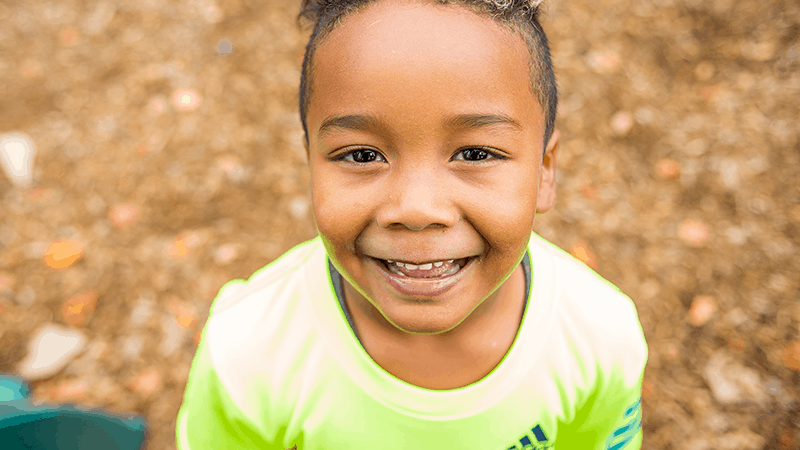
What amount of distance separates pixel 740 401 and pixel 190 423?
8.01 ft

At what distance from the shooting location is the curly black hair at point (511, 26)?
1.06 meters

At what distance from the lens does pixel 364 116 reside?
1.01 metres

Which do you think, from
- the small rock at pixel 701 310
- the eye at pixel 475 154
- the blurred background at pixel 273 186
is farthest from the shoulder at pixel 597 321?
the small rock at pixel 701 310

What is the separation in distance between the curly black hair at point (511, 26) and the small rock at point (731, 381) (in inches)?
78.8

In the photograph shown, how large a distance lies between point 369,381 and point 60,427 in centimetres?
183

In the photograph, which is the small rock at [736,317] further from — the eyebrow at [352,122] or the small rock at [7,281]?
the small rock at [7,281]

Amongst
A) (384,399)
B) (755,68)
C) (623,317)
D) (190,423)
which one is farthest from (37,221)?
(755,68)

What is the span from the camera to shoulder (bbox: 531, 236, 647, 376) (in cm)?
139

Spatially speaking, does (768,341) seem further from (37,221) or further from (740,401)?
(37,221)

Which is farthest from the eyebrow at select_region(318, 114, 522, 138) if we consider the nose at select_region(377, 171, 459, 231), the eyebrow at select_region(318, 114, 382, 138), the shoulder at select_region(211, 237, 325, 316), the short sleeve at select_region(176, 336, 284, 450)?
the short sleeve at select_region(176, 336, 284, 450)

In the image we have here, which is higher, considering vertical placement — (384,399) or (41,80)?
(41,80)

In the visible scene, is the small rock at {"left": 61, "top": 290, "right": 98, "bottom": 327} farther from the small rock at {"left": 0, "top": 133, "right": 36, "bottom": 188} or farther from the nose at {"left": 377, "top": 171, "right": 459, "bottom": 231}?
the nose at {"left": 377, "top": 171, "right": 459, "bottom": 231}

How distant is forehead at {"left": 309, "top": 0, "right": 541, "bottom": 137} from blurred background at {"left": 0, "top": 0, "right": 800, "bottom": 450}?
213cm

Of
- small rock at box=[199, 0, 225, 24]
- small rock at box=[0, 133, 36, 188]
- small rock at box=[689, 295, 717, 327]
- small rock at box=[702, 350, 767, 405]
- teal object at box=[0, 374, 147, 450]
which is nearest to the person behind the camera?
teal object at box=[0, 374, 147, 450]
